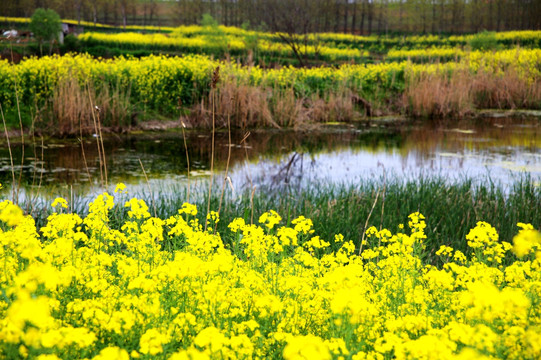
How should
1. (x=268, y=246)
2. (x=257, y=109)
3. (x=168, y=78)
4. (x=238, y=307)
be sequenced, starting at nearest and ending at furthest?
(x=238, y=307) → (x=268, y=246) → (x=257, y=109) → (x=168, y=78)

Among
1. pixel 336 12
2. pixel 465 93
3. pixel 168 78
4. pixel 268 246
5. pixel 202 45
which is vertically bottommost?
pixel 268 246

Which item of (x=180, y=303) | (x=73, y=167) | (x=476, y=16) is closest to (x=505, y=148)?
(x=73, y=167)

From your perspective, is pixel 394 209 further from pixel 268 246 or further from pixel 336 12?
pixel 336 12

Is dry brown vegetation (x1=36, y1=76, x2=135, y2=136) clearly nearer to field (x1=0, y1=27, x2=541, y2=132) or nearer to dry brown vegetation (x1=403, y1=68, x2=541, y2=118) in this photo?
field (x1=0, y1=27, x2=541, y2=132)

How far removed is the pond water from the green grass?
0.71 meters

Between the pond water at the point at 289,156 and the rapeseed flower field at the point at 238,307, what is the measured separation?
3764mm

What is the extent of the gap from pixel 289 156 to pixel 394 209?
4411mm

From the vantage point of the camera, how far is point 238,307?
2838mm

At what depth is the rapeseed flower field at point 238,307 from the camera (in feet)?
5.86

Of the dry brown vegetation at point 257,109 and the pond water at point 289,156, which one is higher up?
the dry brown vegetation at point 257,109

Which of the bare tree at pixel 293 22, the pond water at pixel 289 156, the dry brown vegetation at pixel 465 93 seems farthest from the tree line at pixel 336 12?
the pond water at pixel 289 156

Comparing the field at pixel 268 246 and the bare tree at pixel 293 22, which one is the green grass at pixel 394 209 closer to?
the field at pixel 268 246

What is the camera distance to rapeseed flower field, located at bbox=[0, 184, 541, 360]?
5.86 ft

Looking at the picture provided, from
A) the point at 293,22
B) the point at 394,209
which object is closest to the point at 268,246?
the point at 394,209
